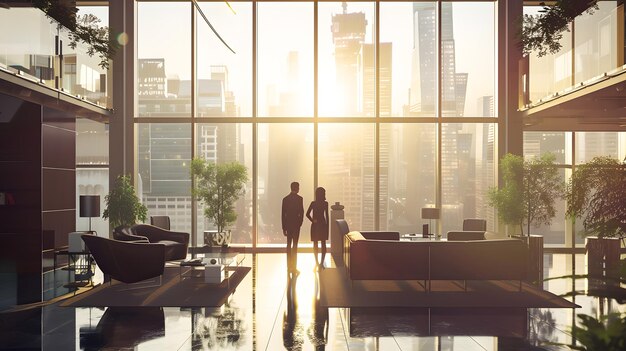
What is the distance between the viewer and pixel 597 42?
342 inches

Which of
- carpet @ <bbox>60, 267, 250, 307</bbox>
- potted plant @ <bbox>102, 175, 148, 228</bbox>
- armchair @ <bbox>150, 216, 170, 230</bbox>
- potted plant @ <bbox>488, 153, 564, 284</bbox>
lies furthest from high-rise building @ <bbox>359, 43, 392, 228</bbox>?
potted plant @ <bbox>102, 175, 148, 228</bbox>

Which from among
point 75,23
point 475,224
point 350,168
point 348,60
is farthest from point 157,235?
point 475,224

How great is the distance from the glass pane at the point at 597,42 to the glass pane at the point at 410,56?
A: 443 centimetres

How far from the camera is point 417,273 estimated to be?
26.2 ft

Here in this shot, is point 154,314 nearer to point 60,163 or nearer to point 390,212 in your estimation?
point 60,163

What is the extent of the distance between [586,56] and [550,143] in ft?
17.3

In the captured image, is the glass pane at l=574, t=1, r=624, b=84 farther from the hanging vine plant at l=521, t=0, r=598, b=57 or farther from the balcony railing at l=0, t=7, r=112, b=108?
the balcony railing at l=0, t=7, r=112, b=108

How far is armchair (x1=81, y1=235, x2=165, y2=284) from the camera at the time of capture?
8.03m

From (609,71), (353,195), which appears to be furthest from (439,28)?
(609,71)

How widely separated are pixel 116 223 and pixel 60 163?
159 cm

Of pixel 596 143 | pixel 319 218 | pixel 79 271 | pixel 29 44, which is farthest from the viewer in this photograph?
pixel 596 143

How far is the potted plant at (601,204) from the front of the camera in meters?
2.01

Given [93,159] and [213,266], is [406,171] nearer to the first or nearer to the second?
[213,266]

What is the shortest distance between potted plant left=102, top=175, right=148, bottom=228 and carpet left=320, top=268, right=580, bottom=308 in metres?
4.56
